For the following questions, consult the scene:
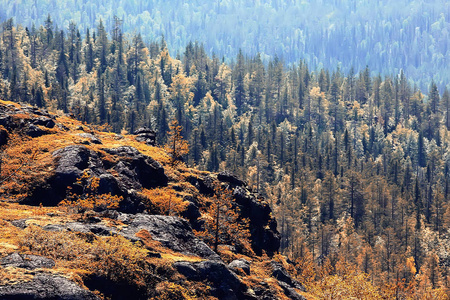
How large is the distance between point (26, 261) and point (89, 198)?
48.8 ft

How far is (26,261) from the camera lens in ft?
90.2

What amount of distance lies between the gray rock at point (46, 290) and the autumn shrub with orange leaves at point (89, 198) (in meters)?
14.1

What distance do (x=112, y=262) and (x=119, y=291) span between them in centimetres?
191

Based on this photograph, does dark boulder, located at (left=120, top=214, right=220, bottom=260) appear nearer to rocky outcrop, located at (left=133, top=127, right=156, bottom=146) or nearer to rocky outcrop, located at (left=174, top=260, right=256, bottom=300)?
rocky outcrop, located at (left=174, top=260, right=256, bottom=300)

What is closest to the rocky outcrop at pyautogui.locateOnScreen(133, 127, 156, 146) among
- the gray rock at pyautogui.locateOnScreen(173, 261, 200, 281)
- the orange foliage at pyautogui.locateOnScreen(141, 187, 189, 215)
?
the orange foliage at pyautogui.locateOnScreen(141, 187, 189, 215)

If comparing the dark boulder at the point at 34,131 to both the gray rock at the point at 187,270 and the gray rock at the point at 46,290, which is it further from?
the gray rock at the point at 46,290

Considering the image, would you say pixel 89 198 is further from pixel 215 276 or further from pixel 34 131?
pixel 34 131

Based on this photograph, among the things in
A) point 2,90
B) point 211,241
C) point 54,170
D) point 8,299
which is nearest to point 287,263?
point 211,241

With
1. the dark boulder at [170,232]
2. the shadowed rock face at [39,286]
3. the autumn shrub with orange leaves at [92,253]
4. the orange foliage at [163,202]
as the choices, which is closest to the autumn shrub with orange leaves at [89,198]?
the dark boulder at [170,232]

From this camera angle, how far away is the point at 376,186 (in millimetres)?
165750

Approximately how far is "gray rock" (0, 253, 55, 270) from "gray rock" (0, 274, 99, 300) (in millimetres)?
1161

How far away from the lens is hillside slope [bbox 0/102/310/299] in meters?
29.3

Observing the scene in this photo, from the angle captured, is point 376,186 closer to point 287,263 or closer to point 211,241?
point 287,263

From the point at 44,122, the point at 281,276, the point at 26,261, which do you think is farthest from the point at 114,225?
the point at 44,122
